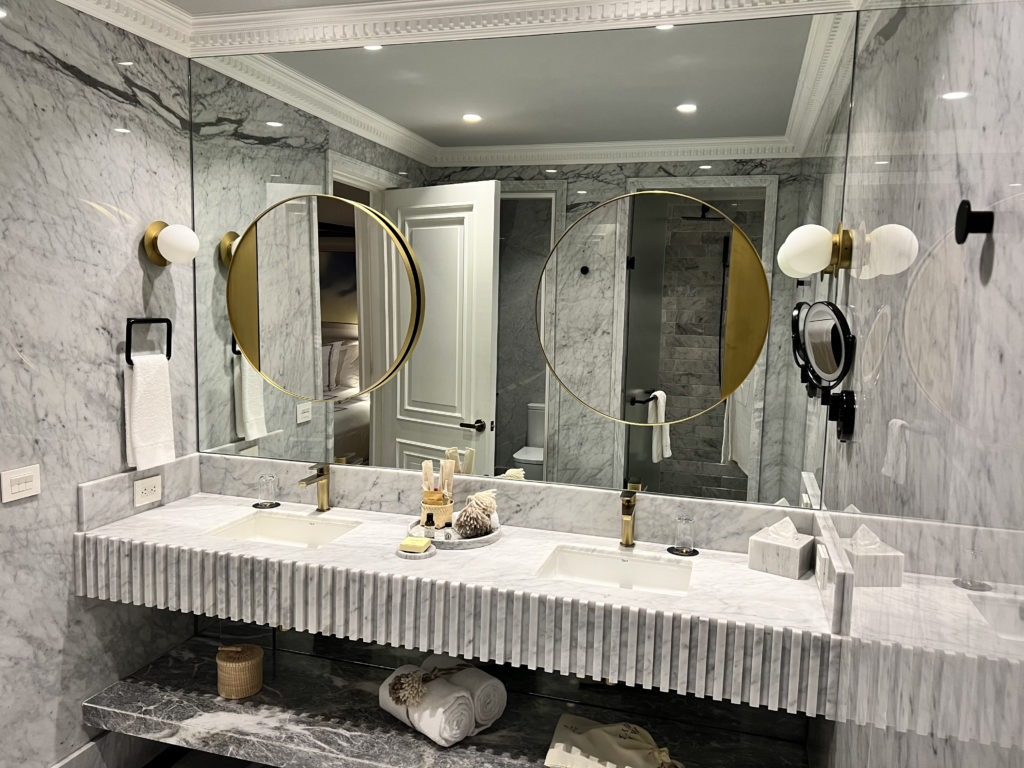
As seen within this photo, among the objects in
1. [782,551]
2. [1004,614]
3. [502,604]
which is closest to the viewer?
[1004,614]

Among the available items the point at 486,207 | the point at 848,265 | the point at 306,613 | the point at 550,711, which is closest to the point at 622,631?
the point at 550,711

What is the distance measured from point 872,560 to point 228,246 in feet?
7.76

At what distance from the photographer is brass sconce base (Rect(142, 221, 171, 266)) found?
246 centimetres

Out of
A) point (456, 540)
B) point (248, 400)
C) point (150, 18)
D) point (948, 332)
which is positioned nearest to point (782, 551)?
point (456, 540)

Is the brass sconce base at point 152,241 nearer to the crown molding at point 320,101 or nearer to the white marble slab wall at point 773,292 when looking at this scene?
the crown molding at point 320,101

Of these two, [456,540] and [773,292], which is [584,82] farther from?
[456,540]

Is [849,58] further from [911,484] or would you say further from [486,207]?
[911,484]

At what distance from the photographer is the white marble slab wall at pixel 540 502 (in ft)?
7.28

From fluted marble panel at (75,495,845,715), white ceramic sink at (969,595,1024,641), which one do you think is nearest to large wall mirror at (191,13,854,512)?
fluted marble panel at (75,495,845,715)

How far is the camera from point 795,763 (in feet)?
7.11

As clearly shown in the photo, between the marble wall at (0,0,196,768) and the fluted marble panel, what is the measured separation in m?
0.18

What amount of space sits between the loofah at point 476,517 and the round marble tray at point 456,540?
18 millimetres

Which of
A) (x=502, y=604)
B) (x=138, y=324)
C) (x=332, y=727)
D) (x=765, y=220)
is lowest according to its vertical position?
(x=332, y=727)

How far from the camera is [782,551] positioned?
2.03m
